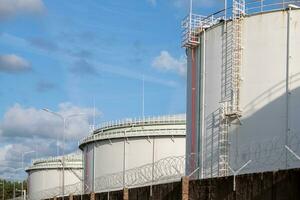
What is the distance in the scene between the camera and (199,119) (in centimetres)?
3281

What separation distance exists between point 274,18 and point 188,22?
656cm

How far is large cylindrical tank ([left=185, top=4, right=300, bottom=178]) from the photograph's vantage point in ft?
92.4

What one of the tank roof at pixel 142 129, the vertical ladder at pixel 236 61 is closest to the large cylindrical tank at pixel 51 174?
the tank roof at pixel 142 129

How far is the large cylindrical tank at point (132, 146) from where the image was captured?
2127 inches

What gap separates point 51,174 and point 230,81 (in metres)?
61.6

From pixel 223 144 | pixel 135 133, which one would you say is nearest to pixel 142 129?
pixel 135 133

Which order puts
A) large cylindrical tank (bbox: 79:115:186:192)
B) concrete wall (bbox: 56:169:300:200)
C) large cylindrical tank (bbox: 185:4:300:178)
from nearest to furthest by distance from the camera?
concrete wall (bbox: 56:169:300:200), large cylindrical tank (bbox: 185:4:300:178), large cylindrical tank (bbox: 79:115:186:192)

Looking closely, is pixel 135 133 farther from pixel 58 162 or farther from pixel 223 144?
pixel 58 162

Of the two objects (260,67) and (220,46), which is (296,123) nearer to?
(260,67)

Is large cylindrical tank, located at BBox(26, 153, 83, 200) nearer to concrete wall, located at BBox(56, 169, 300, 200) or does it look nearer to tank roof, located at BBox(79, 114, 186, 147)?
tank roof, located at BBox(79, 114, 186, 147)

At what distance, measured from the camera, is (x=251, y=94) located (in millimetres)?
29594

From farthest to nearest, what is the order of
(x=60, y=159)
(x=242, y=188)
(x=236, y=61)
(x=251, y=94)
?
(x=60, y=159), (x=236, y=61), (x=251, y=94), (x=242, y=188)

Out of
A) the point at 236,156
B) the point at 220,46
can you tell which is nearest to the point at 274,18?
the point at 220,46

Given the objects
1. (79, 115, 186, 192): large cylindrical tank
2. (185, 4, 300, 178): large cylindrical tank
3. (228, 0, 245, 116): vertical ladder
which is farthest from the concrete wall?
(79, 115, 186, 192): large cylindrical tank
